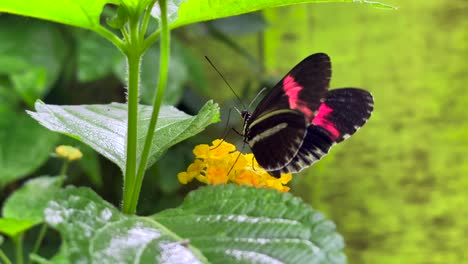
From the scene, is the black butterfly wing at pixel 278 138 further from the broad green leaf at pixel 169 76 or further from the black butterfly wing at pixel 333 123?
the broad green leaf at pixel 169 76

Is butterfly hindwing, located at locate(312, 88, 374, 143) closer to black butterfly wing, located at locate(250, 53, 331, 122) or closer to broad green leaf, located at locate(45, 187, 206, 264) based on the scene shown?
black butterfly wing, located at locate(250, 53, 331, 122)

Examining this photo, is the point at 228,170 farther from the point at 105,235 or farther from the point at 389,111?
the point at 389,111

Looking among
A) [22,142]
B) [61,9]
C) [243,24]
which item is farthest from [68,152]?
[243,24]

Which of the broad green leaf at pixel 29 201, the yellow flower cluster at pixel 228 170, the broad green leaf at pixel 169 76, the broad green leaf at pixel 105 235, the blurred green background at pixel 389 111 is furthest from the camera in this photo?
the blurred green background at pixel 389 111

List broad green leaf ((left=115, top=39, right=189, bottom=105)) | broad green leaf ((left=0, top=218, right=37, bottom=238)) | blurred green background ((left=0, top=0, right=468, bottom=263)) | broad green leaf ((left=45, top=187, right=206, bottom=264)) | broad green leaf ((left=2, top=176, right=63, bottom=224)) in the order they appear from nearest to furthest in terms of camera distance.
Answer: broad green leaf ((left=45, top=187, right=206, bottom=264))
broad green leaf ((left=0, top=218, right=37, bottom=238))
broad green leaf ((left=2, top=176, right=63, bottom=224))
broad green leaf ((left=115, top=39, right=189, bottom=105))
blurred green background ((left=0, top=0, right=468, bottom=263))

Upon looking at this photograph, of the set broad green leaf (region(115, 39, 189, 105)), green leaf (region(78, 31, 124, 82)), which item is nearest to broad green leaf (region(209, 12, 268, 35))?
broad green leaf (region(115, 39, 189, 105))

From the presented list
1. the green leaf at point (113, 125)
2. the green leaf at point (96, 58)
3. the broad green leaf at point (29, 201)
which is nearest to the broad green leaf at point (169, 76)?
the green leaf at point (96, 58)

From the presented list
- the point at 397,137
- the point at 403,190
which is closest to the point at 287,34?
the point at 397,137
